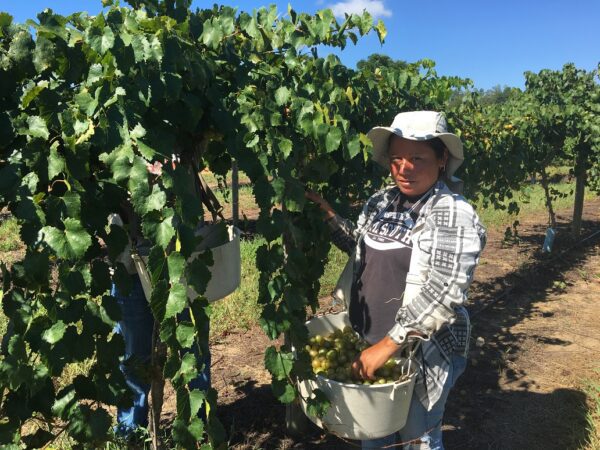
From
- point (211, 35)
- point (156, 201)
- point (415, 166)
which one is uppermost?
point (211, 35)

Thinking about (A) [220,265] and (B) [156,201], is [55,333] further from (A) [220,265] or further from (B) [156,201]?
(A) [220,265]

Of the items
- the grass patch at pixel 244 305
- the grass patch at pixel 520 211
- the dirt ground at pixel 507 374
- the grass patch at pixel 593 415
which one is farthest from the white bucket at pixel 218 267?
the grass patch at pixel 520 211

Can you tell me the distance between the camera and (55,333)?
1326 millimetres

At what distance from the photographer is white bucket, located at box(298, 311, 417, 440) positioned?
1.68 m

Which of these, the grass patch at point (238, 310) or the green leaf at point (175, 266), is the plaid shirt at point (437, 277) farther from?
the grass patch at point (238, 310)

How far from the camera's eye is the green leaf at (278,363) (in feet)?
5.30

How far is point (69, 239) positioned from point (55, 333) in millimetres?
271

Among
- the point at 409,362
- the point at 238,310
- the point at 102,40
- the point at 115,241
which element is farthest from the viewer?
the point at 238,310

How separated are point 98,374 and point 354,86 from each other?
177 cm

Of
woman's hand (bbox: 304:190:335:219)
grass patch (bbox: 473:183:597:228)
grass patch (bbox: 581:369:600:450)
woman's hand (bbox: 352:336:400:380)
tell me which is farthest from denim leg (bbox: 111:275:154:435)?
grass patch (bbox: 473:183:597:228)

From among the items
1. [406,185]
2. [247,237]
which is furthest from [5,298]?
[247,237]

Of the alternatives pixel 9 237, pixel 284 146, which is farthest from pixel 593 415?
pixel 9 237

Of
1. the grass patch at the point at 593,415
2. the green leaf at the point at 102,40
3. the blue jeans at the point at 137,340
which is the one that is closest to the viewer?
the green leaf at the point at 102,40

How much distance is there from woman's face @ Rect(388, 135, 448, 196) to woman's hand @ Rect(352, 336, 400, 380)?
0.54m
